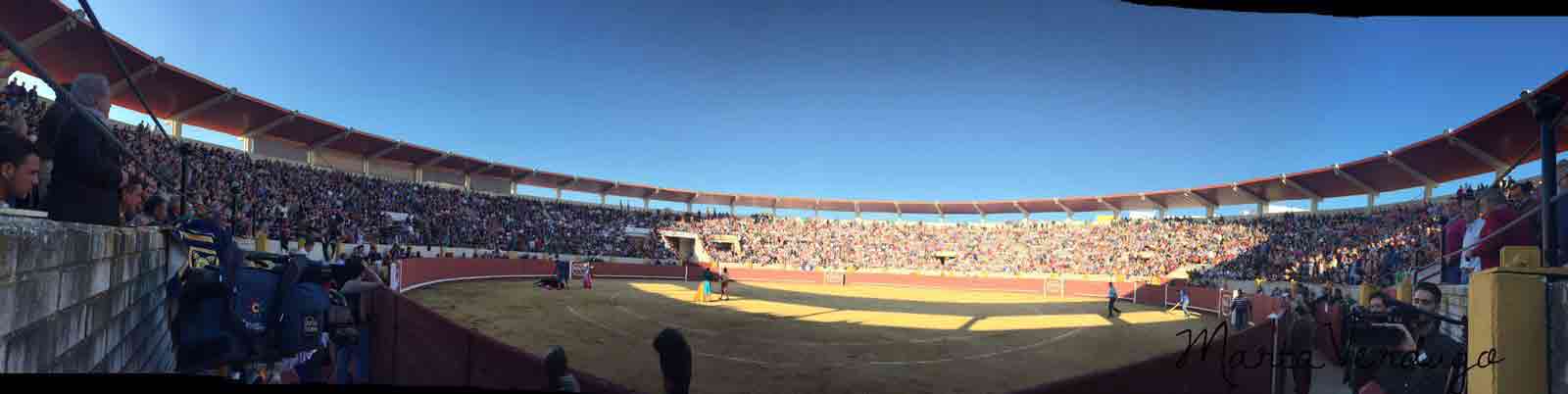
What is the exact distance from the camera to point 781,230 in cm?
5375

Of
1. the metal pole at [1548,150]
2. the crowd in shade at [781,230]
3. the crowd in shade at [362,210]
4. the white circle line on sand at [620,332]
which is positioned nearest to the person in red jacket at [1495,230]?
the crowd in shade at [781,230]

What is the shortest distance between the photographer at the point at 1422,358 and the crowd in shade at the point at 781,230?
3629 millimetres

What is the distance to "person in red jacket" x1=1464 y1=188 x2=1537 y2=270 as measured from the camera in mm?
5406

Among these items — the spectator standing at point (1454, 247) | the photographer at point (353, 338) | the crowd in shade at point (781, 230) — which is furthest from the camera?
the crowd in shade at point (781, 230)

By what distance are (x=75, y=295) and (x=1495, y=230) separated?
30.7 feet

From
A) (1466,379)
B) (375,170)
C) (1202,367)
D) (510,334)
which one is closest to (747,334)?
(510,334)

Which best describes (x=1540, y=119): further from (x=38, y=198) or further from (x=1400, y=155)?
(x=1400, y=155)

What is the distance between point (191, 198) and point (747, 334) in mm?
9497

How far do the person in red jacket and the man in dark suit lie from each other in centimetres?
909

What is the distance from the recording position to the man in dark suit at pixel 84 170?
9.08ft

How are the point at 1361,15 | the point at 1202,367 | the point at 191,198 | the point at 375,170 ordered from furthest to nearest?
the point at 375,170, the point at 191,198, the point at 1202,367, the point at 1361,15

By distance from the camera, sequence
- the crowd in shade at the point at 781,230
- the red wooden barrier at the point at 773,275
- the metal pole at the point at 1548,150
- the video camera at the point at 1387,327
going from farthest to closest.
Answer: the red wooden barrier at the point at 773,275, the crowd in shade at the point at 781,230, the video camera at the point at 1387,327, the metal pole at the point at 1548,150

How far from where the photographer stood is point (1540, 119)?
3.56 meters
